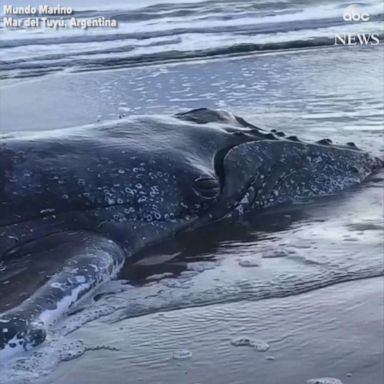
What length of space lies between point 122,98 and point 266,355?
740 centimetres

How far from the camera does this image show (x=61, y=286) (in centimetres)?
400

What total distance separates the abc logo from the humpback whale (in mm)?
14106

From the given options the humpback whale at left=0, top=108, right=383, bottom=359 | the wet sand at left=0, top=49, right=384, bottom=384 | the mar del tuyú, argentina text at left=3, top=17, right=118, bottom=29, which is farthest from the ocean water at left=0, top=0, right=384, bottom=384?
the mar del tuyú, argentina text at left=3, top=17, right=118, bottom=29

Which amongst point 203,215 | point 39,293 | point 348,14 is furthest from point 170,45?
point 39,293

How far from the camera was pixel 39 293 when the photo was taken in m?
3.88

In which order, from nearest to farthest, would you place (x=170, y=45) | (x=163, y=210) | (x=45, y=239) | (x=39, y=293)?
1. (x=39, y=293)
2. (x=45, y=239)
3. (x=163, y=210)
4. (x=170, y=45)

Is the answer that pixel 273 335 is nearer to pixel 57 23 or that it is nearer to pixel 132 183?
pixel 132 183

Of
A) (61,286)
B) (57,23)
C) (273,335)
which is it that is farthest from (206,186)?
(57,23)

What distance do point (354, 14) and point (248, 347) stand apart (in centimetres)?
1758

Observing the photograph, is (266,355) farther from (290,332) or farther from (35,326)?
(35,326)

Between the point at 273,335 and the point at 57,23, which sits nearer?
the point at 273,335

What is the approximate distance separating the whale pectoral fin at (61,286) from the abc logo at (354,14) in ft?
51.3

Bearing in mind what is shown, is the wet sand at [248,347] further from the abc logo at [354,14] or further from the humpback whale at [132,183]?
the abc logo at [354,14]

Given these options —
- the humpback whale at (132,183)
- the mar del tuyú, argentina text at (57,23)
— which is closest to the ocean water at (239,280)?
A: the humpback whale at (132,183)
